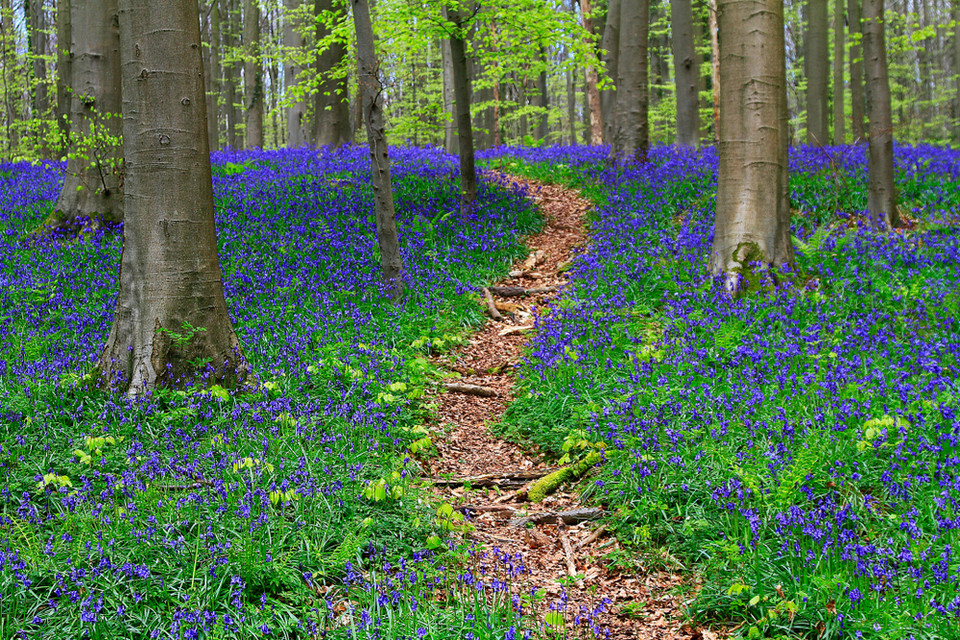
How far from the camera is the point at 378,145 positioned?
741cm

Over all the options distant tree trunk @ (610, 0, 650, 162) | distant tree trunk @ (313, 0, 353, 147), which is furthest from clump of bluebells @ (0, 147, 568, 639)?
distant tree trunk @ (313, 0, 353, 147)

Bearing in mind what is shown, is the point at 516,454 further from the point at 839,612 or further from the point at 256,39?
the point at 256,39

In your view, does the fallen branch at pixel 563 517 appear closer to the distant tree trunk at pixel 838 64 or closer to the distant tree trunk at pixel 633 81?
the distant tree trunk at pixel 633 81

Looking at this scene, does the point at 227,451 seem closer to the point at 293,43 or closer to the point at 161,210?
the point at 161,210

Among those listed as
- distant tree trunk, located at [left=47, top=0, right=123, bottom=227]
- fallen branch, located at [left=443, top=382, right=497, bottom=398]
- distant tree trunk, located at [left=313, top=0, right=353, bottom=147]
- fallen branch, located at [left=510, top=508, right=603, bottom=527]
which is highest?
distant tree trunk, located at [left=313, top=0, right=353, bottom=147]

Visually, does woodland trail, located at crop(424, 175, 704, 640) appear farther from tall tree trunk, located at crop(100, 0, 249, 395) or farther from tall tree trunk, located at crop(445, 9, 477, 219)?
tall tree trunk, located at crop(445, 9, 477, 219)

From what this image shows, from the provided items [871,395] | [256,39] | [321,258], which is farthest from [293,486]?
[256,39]

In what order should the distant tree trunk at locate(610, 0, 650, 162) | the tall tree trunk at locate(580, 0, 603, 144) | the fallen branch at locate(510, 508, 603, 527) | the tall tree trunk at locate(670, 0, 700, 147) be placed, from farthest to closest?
the tall tree trunk at locate(580, 0, 603, 144) → the tall tree trunk at locate(670, 0, 700, 147) → the distant tree trunk at locate(610, 0, 650, 162) → the fallen branch at locate(510, 508, 603, 527)

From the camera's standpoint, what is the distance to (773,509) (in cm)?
361

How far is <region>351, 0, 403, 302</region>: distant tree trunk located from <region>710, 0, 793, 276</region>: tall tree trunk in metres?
3.66

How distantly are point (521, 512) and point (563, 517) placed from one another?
0.91ft

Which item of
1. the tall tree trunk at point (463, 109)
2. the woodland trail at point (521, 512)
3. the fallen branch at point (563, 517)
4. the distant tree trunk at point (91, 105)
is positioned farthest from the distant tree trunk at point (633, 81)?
the fallen branch at point (563, 517)

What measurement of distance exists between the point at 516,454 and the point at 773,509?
6.84ft

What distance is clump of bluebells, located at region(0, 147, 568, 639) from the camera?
298 centimetres
